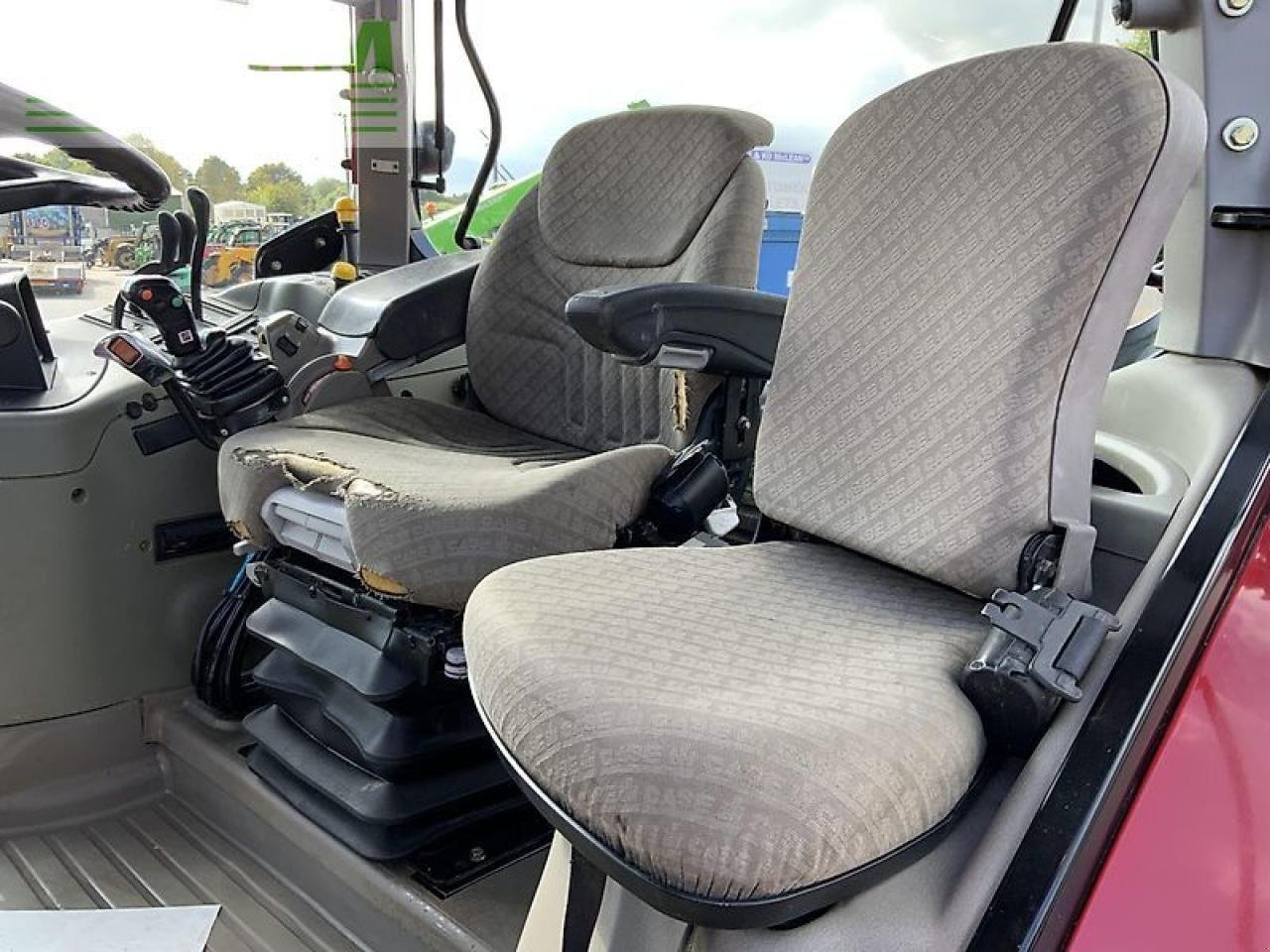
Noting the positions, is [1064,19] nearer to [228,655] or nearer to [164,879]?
[228,655]

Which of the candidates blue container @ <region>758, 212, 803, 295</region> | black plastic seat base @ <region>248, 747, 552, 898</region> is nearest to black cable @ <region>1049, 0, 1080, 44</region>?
black plastic seat base @ <region>248, 747, 552, 898</region>

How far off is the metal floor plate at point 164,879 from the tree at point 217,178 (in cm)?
105

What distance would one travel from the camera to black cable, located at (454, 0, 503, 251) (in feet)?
7.12

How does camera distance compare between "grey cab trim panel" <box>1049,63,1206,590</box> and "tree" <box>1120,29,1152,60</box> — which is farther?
"tree" <box>1120,29,1152,60</box>

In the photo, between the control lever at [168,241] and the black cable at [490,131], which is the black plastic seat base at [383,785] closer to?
the control lever at [168,241]

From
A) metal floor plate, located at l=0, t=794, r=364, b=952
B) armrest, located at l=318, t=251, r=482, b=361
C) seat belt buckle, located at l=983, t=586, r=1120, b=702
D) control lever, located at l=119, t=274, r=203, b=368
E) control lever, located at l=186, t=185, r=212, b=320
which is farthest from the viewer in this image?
control lever, located at l=186, t=185, r=212, b=320

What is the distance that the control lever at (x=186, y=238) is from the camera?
1.92 meters

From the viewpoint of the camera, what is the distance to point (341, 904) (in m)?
1.38

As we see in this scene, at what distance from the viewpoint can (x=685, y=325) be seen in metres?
1.29

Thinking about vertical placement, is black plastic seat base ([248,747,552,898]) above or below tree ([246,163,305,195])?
below

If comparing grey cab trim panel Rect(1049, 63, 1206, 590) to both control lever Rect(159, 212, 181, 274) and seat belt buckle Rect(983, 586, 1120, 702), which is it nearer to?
seat belt buckle Rect(983, 586, 1120, 702)

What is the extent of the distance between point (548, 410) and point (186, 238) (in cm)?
72

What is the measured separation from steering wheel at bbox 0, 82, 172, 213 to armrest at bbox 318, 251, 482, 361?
1.06ft

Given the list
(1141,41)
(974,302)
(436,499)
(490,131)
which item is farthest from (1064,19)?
(490,131)
